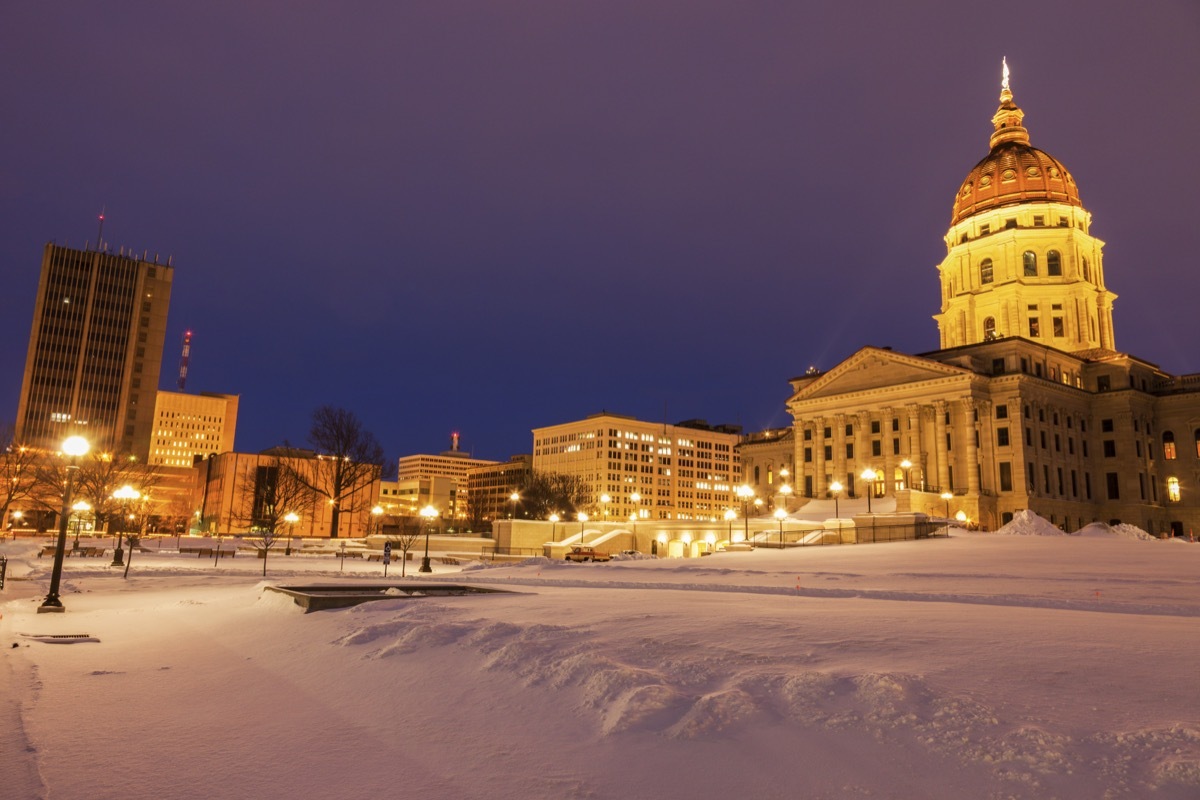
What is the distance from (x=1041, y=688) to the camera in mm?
8266

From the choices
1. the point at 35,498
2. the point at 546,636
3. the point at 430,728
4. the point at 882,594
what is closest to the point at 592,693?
the point at 430,728

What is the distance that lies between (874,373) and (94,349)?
13971 centimetres

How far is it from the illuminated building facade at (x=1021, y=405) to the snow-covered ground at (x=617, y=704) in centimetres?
6072

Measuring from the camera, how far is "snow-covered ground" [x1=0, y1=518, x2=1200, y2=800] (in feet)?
22.0

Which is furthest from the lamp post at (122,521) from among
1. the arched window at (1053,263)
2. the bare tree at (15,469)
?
the arched window at (1053,263)

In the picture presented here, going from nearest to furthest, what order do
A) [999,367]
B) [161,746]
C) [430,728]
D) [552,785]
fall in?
1. [552,785]
2. [161,746]
3. [430,728]
4. [999,367]

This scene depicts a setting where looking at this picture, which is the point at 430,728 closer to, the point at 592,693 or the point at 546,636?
the point at 592,693

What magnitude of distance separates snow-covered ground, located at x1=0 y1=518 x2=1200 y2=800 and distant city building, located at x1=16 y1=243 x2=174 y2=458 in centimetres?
15011

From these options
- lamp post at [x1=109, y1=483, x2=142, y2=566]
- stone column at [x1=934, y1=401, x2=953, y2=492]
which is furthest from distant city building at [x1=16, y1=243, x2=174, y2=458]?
stone column at [x1=934, y1=401, x2=953, y2=492]

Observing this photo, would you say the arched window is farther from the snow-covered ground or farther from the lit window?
the snow-covered ground

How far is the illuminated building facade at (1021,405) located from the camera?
254 feet

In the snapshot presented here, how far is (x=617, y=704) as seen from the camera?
856cm

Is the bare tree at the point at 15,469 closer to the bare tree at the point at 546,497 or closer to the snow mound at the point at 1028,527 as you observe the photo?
the bare tree at the point at 546,497

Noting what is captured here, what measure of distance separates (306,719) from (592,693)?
3379 mm
